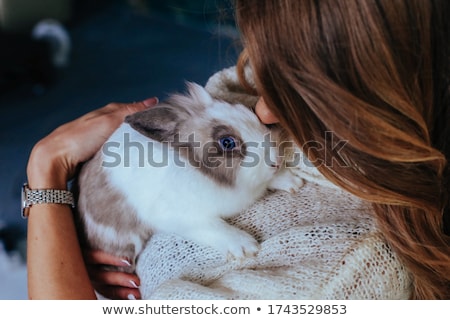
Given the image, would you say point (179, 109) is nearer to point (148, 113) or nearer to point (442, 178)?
point (148, 113)

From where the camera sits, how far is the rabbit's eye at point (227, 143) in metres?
0.69

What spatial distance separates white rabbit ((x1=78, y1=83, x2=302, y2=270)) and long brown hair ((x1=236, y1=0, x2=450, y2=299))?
0.16m

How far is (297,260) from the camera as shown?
22.6 inches

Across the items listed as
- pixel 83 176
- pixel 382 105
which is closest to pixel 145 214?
pixel 83 176

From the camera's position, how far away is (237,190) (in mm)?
714

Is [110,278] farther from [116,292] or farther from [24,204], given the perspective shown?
[24,204]

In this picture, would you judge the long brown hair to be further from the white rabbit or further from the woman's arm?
the woman's arm

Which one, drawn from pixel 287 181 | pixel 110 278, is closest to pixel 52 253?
pixel 110 278

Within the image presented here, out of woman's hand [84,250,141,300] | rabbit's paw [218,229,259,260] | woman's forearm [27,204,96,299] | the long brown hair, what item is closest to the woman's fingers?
woman's hand [84,250,141,300]

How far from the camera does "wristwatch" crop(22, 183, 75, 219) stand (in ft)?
2.28

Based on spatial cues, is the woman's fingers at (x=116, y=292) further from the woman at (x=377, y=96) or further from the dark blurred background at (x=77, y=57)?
the woman at (x=377, y=96)

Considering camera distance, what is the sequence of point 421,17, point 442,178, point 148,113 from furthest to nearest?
point 148,113 → point 442,178 → point 421,17
